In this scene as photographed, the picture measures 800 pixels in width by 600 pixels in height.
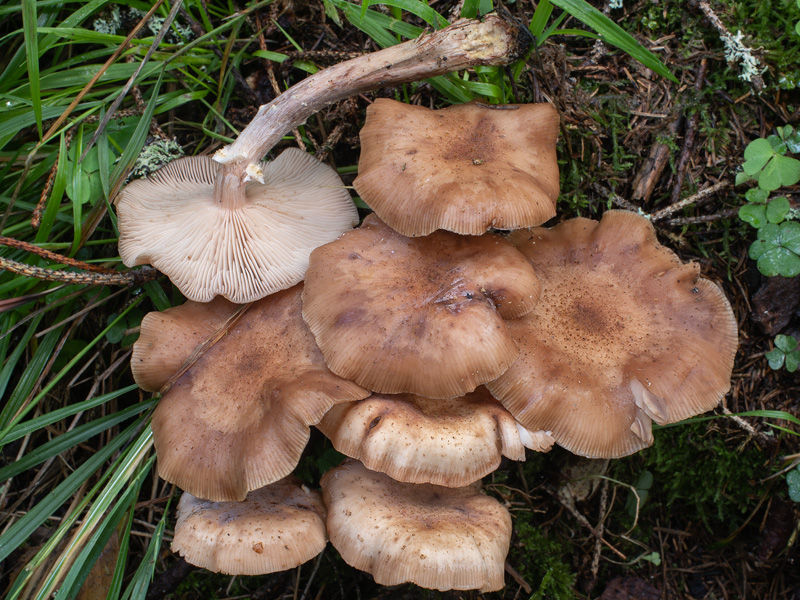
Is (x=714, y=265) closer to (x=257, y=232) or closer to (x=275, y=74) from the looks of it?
(x=257, y=232)

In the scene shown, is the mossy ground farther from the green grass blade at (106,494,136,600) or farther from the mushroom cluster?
the mushroom cluster

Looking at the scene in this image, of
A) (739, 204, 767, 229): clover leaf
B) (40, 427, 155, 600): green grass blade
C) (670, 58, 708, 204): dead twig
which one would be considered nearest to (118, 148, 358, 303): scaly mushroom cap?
(40, 427, 155, 600): green grass blade

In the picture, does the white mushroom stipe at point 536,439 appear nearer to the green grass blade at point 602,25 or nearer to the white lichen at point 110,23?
the green grass blade at point 602,25

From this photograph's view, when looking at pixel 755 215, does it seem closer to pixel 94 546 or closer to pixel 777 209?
pixel 777 209

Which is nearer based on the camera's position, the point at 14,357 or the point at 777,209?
the point at 777,209

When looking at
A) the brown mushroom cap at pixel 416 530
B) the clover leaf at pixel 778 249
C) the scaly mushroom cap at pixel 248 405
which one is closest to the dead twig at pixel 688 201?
the clover leaf at pixel 778 249

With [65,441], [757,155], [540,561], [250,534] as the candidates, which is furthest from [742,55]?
[65,441]
